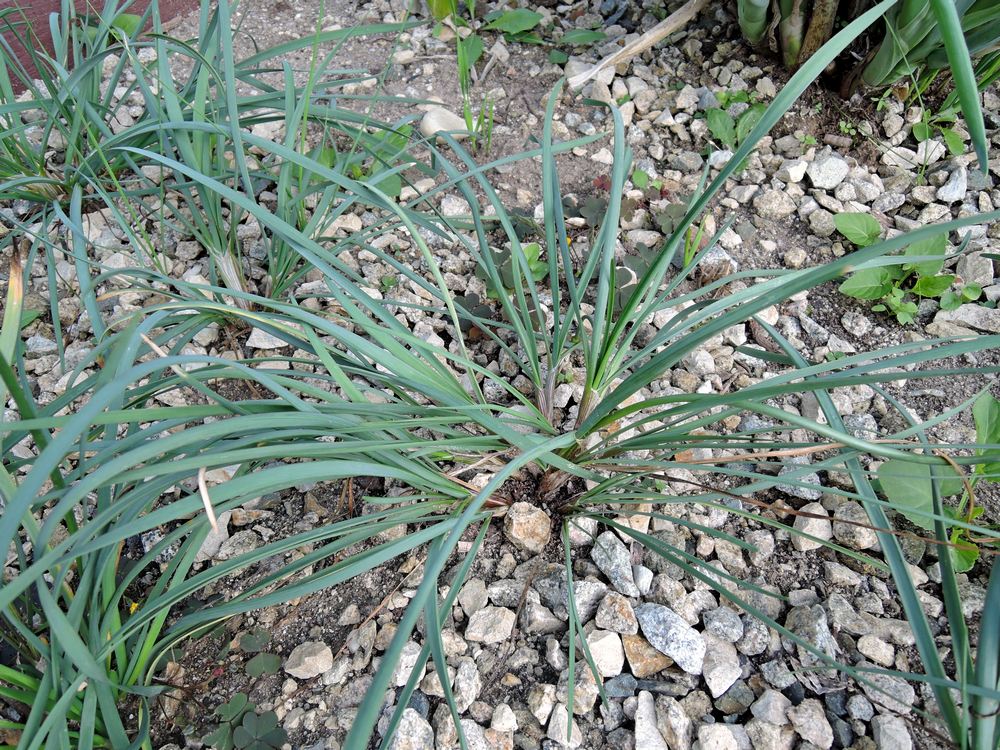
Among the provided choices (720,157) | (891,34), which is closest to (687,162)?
(720,157)

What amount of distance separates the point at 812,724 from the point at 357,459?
0.58 metres

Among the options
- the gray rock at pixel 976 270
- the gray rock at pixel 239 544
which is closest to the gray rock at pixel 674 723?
the gray rock at pixel 239 544

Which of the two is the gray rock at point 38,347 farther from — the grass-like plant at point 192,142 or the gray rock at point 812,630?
the gray rock at point 812,630

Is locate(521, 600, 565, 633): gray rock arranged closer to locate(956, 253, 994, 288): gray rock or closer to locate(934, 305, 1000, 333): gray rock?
locate(934, 305, 1000, 333): gray rock

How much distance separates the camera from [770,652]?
2.75 ft

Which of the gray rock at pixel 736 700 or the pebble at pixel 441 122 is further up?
the pebble at pixel 441 122

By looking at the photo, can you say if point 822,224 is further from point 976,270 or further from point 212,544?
point 212,544

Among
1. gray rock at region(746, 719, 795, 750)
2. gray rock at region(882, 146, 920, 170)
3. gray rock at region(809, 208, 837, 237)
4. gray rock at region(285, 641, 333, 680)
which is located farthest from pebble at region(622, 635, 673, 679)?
gray rock at region(882, 146, 920, 170)

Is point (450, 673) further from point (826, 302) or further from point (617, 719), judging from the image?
point (826, 302)

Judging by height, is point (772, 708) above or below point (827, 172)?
below

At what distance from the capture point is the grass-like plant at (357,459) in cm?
56

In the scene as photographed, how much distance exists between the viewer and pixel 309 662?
83 cm

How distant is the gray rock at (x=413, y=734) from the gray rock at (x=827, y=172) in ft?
3.83

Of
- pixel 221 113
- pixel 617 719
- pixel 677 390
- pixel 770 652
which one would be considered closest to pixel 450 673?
pixel 617 719
